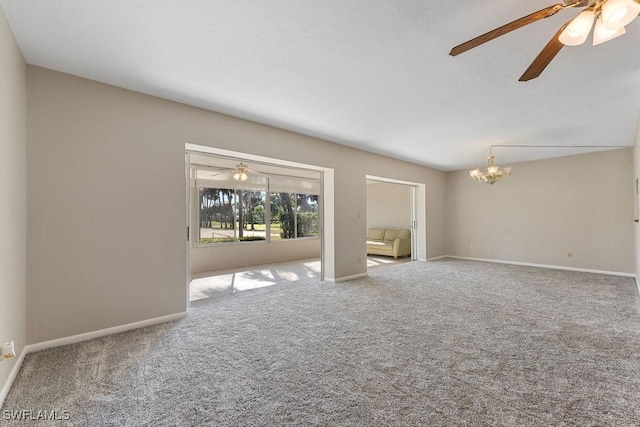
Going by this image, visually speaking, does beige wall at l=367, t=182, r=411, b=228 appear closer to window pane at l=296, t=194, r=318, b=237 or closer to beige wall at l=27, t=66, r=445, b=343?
window pane at l=296, t=194, r=318, b=237

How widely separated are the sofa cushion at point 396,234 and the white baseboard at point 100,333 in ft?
20.4

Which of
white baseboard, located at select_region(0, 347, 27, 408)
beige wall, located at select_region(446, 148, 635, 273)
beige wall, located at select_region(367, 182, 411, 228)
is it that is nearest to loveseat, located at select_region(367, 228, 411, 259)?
beige wall, located at select_region(367, 182, 411, 228)

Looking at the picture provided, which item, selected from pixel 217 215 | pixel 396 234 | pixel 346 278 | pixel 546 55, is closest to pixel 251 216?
pixel 217 215

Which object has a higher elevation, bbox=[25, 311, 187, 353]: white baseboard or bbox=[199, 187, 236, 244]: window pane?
bbox=[199, 187, 236, 244]: window pane

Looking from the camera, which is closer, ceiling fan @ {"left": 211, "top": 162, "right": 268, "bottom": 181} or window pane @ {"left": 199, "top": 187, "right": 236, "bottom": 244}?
ceiling fan @ {"left": 211, "top": 162, "right": 268, "bottom": 181}

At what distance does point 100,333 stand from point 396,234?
7077 millimetres

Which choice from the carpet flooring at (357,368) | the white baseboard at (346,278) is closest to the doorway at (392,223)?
the white baseboard at (346,278)

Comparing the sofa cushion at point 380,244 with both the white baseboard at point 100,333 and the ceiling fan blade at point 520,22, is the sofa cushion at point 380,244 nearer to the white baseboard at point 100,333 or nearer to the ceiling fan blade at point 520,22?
the white baseboard at point 100,333

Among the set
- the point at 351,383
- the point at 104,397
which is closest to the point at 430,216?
the point at 351,383

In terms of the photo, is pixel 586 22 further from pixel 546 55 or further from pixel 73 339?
pixel 73 339

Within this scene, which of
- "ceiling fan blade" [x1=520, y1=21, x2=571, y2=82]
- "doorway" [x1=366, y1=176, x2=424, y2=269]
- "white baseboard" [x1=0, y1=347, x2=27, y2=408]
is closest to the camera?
"ceiling fan blade" [x1=520, y1=21, x2=571, y2=82]

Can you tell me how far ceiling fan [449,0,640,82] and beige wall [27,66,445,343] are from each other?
3.01m

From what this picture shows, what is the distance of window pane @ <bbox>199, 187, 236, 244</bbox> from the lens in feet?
21.5

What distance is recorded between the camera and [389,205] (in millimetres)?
9211
